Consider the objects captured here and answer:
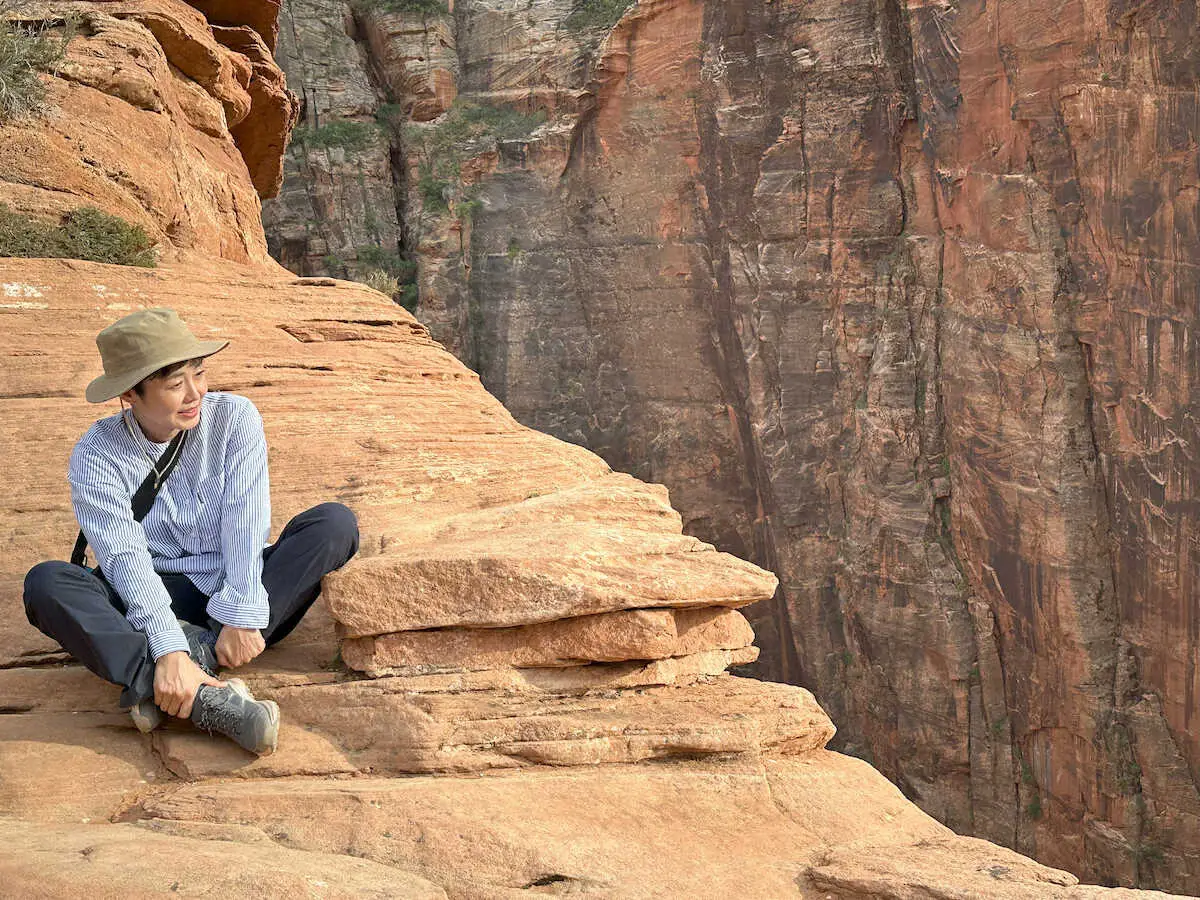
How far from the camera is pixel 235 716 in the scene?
333cm

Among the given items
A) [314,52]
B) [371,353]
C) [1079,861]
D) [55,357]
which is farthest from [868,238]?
[55,357]

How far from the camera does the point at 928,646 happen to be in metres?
21.8

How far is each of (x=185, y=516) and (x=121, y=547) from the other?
0.27 m

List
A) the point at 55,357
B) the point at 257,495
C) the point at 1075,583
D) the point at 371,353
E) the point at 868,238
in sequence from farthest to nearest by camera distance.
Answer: the point at 868,238
the point at 1075,583
the point at 371,353
the point at 55,357
the point at 257,495

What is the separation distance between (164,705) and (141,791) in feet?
0.85

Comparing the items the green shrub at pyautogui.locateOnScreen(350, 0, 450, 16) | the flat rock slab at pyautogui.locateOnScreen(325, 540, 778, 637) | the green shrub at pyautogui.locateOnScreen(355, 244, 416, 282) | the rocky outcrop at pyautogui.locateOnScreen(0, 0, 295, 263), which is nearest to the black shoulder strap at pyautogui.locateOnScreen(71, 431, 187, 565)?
the flat rock slab at pyautogui.locateOnScreen(325, 540, 778, 637)

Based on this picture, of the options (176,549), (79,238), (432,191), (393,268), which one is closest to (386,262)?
(393,268)

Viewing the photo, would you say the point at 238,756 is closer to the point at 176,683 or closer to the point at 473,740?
the point at 176,683

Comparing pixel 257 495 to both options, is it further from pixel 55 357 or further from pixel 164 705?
pixel 55 357

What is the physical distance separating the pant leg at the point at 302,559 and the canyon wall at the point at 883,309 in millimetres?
16389

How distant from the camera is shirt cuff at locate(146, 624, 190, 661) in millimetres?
3309

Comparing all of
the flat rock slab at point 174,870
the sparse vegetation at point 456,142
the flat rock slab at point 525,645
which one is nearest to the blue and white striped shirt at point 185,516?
the flat rock slab at point 525,645

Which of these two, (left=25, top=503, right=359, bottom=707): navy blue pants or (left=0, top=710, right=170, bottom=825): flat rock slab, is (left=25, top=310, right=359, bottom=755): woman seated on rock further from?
(left=0, top=710, right=170, bottom=825): flat rock slab

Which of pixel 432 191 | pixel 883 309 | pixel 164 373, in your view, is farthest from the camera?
pixel 432 191
